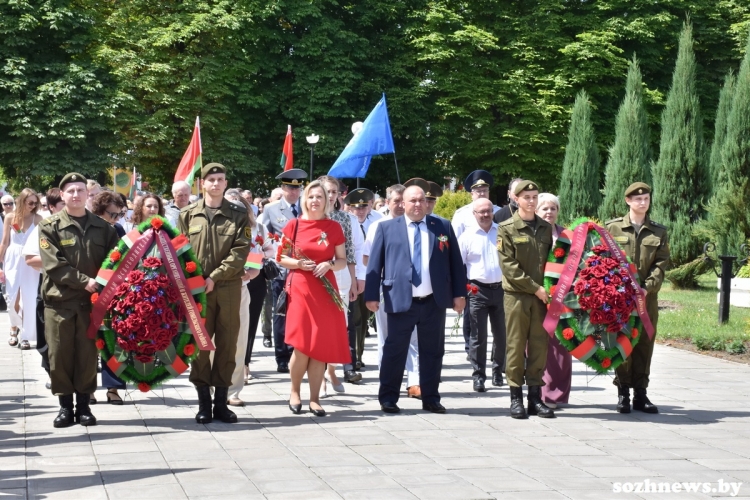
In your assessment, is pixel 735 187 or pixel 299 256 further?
pixel 735 187

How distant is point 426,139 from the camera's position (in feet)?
140

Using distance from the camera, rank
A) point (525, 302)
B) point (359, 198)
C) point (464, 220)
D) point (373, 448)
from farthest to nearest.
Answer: point (359, 198), point (464, 220), point (525, 302), point (373, 448)

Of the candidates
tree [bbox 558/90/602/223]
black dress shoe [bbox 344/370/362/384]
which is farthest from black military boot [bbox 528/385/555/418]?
tree [bbox 558/90/602/223]

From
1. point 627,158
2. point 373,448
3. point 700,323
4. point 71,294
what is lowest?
point 373,448

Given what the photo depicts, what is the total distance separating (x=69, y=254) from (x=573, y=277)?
14.3ft

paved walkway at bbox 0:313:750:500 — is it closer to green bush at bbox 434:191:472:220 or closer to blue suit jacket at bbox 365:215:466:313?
blue suit jacket at bbox 365:215:466:313

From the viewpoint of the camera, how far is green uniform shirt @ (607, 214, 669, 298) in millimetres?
9852

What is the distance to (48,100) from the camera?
126 ft

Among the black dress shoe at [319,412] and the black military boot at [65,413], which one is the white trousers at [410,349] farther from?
the black military boot at [65,413]

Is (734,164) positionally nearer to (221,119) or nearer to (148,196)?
(148,196)

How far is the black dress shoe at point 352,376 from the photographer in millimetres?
11594

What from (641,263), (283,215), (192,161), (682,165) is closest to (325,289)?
(283,215)

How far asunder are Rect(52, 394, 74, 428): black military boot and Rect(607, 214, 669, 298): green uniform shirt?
5077 millimetres

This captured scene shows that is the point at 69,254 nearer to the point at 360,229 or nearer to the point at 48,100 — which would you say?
the point at 360,229
